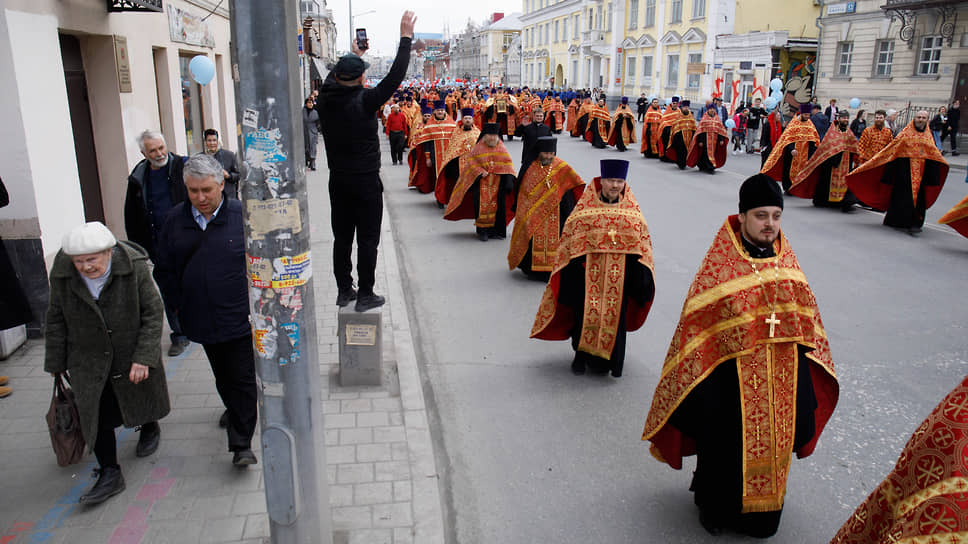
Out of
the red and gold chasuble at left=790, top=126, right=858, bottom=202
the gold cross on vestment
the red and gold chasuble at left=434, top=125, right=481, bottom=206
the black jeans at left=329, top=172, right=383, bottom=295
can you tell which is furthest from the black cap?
the red and gold chasuble at left=790, top=126, right=858, bottom=202

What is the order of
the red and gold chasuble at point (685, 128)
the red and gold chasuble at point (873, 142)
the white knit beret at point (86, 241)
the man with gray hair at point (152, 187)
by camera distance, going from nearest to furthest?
the white knit beret at point (86, 241), the man with gray hair at point (152, 187), the red and gold chasuble at point (873, 142), the red and gold chasuble at point (685, 128)

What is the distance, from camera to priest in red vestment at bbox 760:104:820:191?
1412 centimetres

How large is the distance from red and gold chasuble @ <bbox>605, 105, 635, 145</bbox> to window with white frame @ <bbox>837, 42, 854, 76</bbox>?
10625mm

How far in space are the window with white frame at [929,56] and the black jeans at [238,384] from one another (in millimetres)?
27045

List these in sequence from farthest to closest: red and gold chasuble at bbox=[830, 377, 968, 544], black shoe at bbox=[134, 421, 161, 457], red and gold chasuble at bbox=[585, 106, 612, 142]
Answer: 1. red and gold chasuble at bbox=[585, 106, 612, 142]
2. black shoe at bbox=[134, 421, 161, 457]
3. red and gold chasuble at bbox=[830, 377, 968, 544]

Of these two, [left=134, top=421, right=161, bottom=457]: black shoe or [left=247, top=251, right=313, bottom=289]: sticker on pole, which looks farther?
[left=134, top=421, right=161, bottom=457]: black shoe

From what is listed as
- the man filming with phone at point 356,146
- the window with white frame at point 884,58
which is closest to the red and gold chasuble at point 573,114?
the window with white frame at point 884,58

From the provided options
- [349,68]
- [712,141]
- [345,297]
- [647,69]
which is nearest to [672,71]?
[647,69]

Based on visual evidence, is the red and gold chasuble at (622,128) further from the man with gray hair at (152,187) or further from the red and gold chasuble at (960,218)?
the man with gray hair at (152,187)

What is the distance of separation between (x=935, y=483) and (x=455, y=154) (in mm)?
11175

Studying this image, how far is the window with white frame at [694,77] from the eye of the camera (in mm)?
38219

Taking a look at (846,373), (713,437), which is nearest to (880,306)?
(846,373)

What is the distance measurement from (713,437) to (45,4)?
257 inches

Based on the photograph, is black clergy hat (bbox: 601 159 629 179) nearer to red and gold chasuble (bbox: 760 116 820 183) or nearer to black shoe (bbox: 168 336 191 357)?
black shoe (bbox: 168 336 191 357)
